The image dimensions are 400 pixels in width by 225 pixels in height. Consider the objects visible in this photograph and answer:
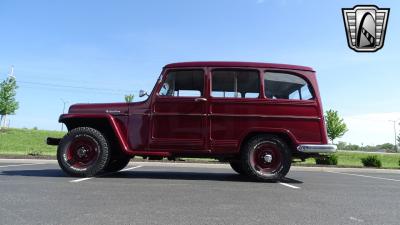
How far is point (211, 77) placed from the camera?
802 cm

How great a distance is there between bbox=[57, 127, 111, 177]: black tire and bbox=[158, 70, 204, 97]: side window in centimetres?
158

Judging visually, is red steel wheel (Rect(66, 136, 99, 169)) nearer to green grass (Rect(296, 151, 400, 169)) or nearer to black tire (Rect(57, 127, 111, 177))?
black tire (Rect(57, 127, 111, 177))

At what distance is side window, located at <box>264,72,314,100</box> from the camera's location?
26.4 feet

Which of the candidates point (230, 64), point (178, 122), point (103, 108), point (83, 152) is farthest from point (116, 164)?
point (230, 64)

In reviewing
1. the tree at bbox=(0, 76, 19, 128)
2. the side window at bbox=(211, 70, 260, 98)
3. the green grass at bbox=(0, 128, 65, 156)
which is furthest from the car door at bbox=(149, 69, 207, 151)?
the tree at bbox=(0, 76, 19, 128)

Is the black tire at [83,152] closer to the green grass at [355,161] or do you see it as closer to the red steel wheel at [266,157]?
the red steel wheel at [266,157]

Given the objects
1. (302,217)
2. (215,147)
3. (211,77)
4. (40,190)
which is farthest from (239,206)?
(211,77)

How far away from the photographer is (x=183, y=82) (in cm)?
813

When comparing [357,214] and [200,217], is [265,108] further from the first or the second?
[200,217]

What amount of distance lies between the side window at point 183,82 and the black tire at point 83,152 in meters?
1.58

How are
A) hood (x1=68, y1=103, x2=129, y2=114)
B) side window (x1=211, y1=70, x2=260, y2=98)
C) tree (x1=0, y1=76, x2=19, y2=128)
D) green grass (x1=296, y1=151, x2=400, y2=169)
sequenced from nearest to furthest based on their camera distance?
hood (x1=68, y1=103, x2=129, y2=114), side window (x1=211, y1=70, x2=260, y2=98), green grass (x1=296, y1=151, x2=400, y2=169), tree (x1=0, y1=76, x2=19, y2=128)

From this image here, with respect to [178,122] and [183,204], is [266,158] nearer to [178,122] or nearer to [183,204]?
[178,122]

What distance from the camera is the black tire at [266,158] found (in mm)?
7566

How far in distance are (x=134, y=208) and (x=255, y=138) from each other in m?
3.90
